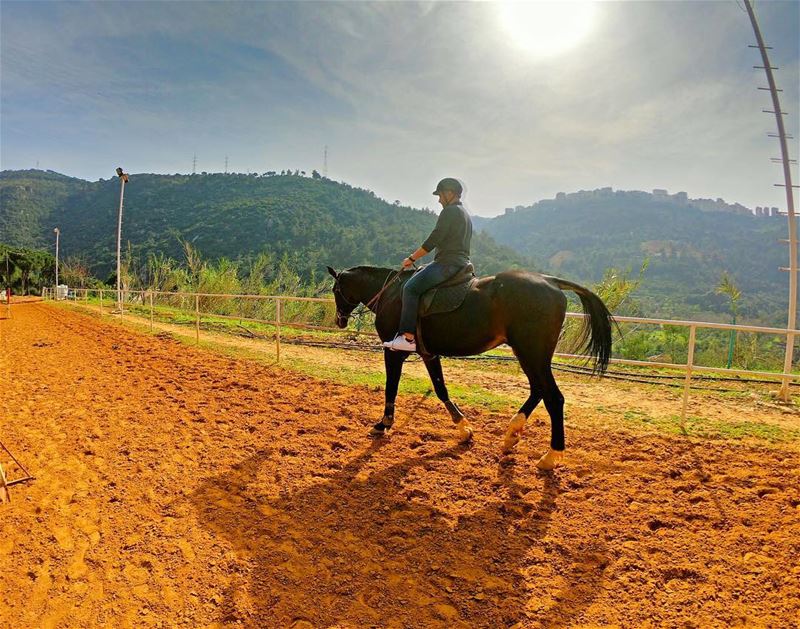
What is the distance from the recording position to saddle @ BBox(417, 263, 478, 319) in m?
4.18

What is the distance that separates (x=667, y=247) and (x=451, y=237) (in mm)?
130218

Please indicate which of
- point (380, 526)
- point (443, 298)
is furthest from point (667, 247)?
point (380, 526)

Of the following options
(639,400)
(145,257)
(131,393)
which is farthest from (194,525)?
(145,257)

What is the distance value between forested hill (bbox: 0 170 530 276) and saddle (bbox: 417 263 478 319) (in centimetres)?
4056

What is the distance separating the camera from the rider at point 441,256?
14.0ft

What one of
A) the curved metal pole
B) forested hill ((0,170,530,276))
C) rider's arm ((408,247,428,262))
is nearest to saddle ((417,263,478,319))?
rider's arm ((408,247,428,262))

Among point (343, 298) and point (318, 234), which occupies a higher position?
point (318, 234)

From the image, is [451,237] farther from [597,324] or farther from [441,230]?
[597,324]

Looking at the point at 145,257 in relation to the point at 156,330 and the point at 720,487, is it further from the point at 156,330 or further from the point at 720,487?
the point at 720,487

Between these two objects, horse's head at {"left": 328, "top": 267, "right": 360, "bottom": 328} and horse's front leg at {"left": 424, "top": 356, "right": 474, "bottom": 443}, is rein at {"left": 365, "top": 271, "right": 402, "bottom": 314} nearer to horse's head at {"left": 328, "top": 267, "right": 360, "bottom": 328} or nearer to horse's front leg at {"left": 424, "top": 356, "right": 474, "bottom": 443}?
horse's head at {"left": 328, "top": 267, "right": 360, "bottom": 328}

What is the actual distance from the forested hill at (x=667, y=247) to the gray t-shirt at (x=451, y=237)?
44.9 m

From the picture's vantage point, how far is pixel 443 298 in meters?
4.23

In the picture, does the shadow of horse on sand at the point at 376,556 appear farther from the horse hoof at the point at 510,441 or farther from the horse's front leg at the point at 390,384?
the horse's front leg at the point at 390,384

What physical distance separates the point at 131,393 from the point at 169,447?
256 centimetres
